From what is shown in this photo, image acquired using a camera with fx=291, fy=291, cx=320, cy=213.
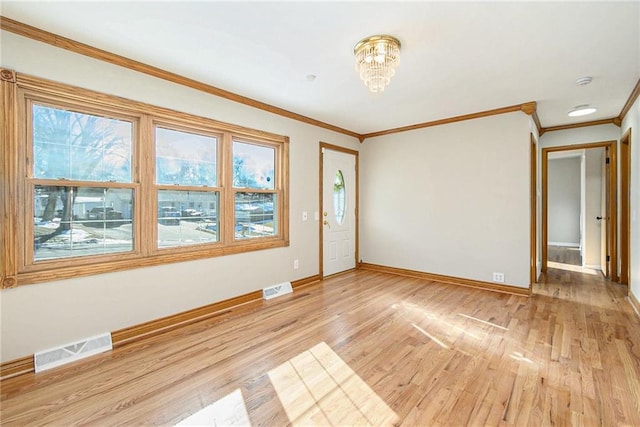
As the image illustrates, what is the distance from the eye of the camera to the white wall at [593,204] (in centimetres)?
546

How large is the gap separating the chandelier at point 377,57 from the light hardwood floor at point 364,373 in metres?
2.32

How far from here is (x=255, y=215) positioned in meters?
3.95

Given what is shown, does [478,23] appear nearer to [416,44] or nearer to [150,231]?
[416,44]

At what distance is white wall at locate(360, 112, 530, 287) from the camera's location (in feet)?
13.1

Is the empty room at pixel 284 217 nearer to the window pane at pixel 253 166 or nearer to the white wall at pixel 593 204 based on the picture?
the window pane at pixel 253 166

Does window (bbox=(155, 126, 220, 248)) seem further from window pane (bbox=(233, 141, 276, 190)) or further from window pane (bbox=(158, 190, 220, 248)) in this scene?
window pane (bbox=(233, 141, 276, 190))

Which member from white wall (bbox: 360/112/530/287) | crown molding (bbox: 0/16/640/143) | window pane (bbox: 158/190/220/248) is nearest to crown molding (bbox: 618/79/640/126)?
crown molding (bbox: 0/16/640/143)

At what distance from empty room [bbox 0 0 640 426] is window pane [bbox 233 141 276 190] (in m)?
0.03

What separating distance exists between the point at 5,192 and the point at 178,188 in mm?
1266

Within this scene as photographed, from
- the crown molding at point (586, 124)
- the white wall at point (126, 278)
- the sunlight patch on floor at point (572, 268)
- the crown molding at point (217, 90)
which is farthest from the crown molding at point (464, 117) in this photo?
the sunlight patch on floor at point (572, 268)

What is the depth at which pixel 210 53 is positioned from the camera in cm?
257

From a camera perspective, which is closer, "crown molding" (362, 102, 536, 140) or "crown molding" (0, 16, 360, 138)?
"crown molding" (0, 16, 360, 138)

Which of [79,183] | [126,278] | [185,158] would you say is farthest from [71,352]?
[185,158]

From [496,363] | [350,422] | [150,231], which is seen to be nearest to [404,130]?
[496,363]
